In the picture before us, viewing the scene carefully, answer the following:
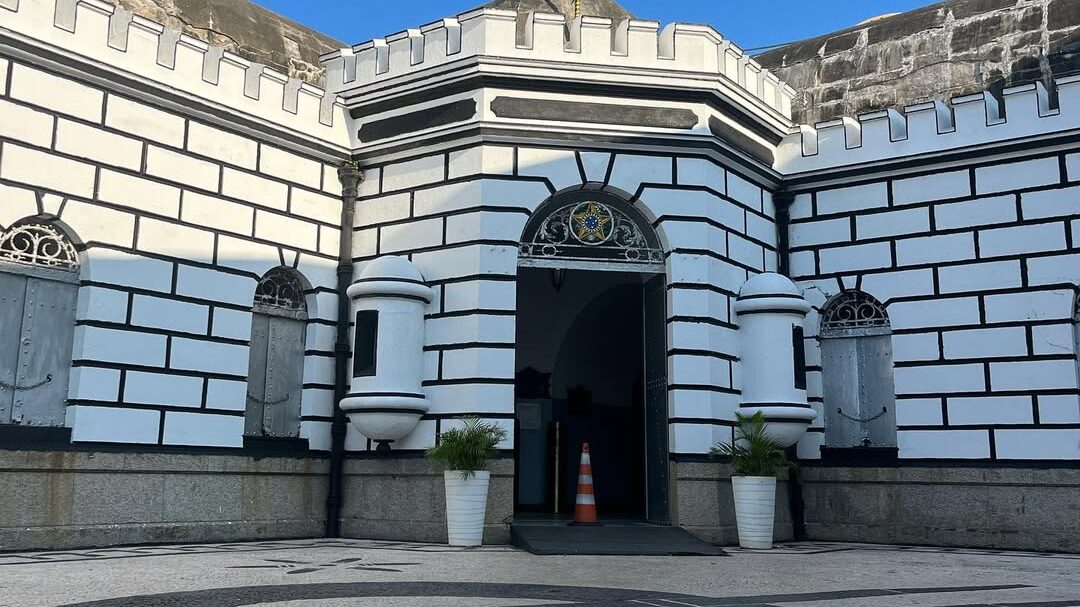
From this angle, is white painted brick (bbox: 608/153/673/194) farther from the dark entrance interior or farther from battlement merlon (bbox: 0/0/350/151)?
battlement merlon (bbox: 0/0/350/151)

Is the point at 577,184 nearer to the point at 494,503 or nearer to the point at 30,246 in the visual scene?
the point at 494,503

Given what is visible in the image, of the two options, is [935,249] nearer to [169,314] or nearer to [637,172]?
[637,172]

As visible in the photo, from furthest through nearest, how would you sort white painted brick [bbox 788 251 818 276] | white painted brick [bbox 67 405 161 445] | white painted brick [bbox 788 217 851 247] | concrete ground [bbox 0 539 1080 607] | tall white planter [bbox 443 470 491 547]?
white painted brick [bbox 788 251 818 276], white painted brick [bbox 788 217 851 247], tall white planter [bbox 443 470 491 547], white painted brick [bbox 67 405 161 445], concrete ground [bbox 0 539 1080 607]

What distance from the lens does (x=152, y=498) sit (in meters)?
13.2

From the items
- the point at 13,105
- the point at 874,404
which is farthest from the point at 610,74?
the point at 13,105

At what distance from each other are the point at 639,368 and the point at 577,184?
287 inches

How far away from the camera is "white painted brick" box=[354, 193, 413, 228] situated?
1555 centimetres

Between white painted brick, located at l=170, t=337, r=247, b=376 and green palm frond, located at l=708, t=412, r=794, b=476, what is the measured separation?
22.4 ft

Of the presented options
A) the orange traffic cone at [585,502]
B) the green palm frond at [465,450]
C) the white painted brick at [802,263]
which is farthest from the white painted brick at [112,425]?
the white painted brick at [802,263]

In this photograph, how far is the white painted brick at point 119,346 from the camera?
12.8 m

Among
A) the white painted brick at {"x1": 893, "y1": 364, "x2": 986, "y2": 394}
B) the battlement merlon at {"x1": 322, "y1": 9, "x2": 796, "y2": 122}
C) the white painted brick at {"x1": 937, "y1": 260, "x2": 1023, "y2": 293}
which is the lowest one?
the white painted brick at {"x1": 893, "y1": 364, "x2": 986, "y2": 394}

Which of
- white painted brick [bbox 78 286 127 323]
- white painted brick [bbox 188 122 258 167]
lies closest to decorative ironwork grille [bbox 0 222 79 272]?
white painted brick [bbox 78 286 127 323]

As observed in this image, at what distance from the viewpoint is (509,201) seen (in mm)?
14789

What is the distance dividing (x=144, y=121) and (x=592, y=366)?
10293 millimetres
